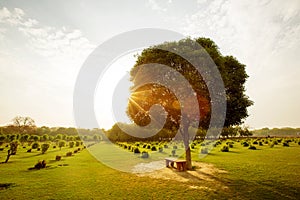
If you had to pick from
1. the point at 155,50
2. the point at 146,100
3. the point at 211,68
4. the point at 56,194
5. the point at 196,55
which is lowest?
the point at 56,194

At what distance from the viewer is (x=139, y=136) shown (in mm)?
92312

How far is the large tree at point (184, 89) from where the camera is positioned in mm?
15445

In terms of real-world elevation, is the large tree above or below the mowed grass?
above

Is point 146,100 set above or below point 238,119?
above

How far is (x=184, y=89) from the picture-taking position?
607 inches

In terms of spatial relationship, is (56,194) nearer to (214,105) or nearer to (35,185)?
(35,185)

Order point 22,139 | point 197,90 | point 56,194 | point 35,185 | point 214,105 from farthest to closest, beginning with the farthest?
1. point 22,139
2. point 214,105
3. point 197,90
4. point 35,185
5. point 56,194

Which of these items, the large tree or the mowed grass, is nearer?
the mowed grass

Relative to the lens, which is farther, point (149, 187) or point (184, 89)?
point (184, 89)

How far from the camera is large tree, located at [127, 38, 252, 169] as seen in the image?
608 inches

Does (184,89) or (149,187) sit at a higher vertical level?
(184,89)

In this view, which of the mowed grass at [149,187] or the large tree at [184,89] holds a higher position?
the large tree at [184,89]

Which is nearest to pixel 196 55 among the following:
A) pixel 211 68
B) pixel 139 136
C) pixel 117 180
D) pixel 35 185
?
pixel 211 68

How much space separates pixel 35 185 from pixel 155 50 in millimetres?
13789
